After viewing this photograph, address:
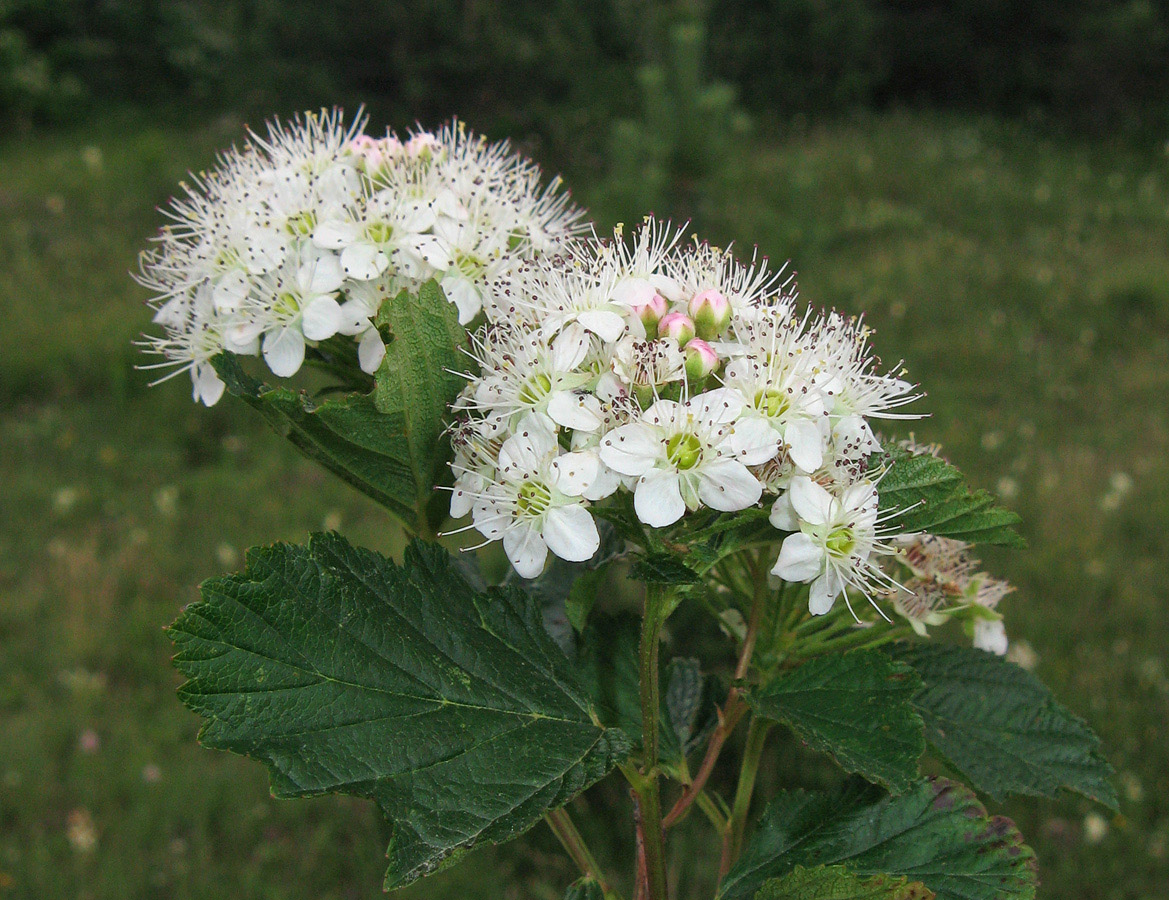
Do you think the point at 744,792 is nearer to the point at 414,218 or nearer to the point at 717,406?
the point at 717,406

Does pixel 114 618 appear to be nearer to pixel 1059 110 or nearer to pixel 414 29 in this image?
pixel 414 29

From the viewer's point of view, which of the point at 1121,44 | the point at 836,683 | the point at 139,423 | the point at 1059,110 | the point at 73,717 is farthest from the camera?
the point at 1059,110

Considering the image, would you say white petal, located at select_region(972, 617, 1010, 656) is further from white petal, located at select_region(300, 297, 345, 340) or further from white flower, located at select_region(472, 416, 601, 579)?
white petal, located at select_region(300, 297, 345, 340)

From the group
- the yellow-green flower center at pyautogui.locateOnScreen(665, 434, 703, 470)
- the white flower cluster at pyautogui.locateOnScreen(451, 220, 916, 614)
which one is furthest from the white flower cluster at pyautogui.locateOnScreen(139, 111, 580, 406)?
the yellow-green flower center at pyautogui.locateOnScreen(665, 434, 703, 470)

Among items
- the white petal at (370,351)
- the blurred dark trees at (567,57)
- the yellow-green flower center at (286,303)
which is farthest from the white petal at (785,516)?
the blurred dark trees at (567,57)

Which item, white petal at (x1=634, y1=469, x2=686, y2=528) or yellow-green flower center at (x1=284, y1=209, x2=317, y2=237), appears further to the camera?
yellow-green flower center at (x1=284, y1=209, x2=317, y2=237)

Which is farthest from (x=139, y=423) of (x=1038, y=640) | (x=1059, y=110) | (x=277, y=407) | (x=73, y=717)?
(x=1059, y=110)

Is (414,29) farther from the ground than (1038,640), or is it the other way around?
(414,29)
